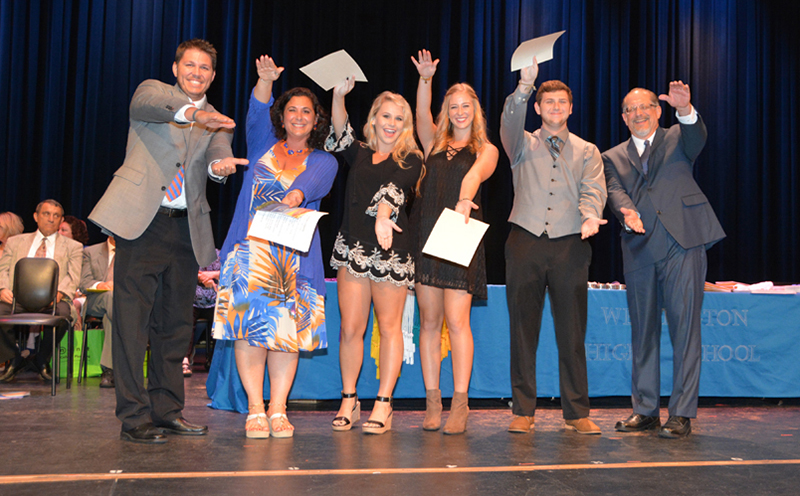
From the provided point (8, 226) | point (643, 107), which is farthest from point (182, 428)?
point (8, 226)

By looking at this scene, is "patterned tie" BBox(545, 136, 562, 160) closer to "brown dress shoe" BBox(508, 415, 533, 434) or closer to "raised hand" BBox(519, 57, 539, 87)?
"raised hand" BBox(519, 57, 539, 87)

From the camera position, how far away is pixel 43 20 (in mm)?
6277

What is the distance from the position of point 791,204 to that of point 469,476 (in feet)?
23.2

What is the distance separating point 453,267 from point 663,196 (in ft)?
3.59

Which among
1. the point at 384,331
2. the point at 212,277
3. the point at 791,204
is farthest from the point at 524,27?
the point at 384,331

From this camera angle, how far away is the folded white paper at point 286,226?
255 cm

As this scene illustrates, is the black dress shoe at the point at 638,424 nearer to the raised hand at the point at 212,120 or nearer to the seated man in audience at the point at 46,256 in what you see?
the raised hand at the point at 212,120

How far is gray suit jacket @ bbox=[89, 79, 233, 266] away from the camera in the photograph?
254 cm

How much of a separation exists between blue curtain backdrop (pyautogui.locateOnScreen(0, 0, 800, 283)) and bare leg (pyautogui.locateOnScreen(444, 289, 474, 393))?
4051mm

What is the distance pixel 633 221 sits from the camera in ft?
9.71

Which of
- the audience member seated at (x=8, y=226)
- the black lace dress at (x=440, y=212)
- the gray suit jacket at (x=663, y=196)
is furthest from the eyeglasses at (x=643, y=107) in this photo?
the audience member seated at (x=8, y=226)

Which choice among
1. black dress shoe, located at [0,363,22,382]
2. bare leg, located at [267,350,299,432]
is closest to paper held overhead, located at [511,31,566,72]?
bare leg, located at [267,350,299,432]

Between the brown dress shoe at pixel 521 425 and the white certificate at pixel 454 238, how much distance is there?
0.80 m

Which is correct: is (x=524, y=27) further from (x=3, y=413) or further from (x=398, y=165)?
(x=3, y=413)
